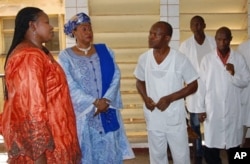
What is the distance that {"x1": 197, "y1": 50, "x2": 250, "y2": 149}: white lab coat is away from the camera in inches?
142

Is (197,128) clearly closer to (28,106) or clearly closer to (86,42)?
(86,42)

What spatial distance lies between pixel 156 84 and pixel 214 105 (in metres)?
0.76

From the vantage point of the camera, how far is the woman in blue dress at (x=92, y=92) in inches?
117

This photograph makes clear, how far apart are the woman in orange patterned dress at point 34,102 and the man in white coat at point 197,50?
2174mm

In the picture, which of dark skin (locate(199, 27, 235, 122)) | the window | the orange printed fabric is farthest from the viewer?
the window

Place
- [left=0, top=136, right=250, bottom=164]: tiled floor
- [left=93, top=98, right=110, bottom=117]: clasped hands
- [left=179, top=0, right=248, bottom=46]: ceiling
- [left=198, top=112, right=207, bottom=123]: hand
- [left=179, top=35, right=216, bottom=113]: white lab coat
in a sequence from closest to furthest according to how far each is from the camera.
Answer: [left=93, top=98, right=110, bottom=117]: clasped hands < [left=198, top=112, right=207, bottom=123]: hand < [left=179, top=35, right=216, bottom=113]: white lab coat < [left=0, top=136, right=250, bottom=164]: tiled floor < [left=179, top=0, right=248, bottom=46]: ceiling

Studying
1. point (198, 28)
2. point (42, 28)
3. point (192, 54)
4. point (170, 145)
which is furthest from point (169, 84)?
point (42, 28)

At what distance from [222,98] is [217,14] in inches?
63.6

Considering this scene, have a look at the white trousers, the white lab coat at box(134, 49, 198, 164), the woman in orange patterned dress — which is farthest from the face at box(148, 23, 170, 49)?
the woman in orange patterned dress

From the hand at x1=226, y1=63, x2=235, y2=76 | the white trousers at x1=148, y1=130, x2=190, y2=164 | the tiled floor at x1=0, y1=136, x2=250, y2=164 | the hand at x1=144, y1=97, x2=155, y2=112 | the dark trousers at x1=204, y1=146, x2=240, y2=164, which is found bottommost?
the tiled floor at x1=0, y1=136, x2=250, y2=164

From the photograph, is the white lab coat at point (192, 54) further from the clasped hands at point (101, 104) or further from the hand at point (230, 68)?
the clasped hands at point (101, 104)

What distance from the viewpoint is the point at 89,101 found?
9.61ft

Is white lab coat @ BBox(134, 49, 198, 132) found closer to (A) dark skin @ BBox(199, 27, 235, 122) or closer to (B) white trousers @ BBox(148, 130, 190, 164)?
(B) white trousers @ BBox(148, 130, 190, 164)

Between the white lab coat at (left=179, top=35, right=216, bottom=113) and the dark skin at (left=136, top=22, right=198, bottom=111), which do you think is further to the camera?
the white lab coat at (left=179, top=35, right=216, bottom=113)
